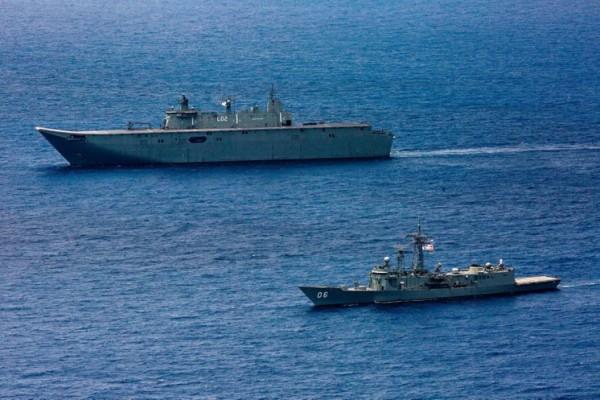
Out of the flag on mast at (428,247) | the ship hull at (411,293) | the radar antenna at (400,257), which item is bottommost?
the ship hull at (411,293)

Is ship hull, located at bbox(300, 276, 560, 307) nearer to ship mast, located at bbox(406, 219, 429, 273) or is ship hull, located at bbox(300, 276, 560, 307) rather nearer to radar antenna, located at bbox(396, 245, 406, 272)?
ship mast, located at bbox(406, 219, 429, 273)

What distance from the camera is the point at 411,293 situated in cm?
17150

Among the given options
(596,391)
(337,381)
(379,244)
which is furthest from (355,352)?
(379,244)

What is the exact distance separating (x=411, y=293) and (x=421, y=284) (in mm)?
1186

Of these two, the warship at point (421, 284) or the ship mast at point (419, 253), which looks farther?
the ship mast at point (419, 253)

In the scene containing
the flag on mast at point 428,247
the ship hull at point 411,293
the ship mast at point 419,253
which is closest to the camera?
the ship hull at point 411,293

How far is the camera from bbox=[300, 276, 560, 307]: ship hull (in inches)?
6673

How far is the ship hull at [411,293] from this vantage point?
170m

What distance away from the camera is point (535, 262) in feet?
600

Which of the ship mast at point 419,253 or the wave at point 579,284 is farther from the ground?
the ship mast at point 419,253

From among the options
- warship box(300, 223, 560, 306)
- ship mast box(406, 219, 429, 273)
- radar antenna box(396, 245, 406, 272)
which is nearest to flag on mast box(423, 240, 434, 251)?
warship box(300, 223, 560, 306)

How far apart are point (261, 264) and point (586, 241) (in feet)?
100

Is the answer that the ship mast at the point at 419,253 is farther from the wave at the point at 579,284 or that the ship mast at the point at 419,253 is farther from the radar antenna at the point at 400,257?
the wave at the point at 579,284

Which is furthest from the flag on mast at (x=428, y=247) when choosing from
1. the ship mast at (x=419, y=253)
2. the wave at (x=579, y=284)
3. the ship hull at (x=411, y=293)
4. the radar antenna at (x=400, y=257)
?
the wave at (x=579, y=284)
